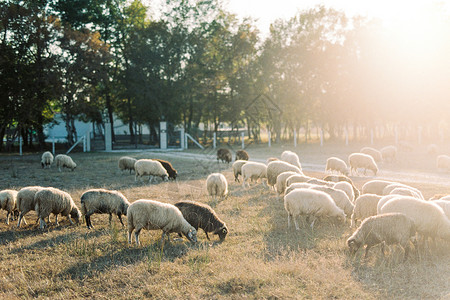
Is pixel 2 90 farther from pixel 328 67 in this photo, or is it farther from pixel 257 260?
pixel 328 67

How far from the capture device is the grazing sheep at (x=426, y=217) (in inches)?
240

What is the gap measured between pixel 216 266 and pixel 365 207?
149 inches

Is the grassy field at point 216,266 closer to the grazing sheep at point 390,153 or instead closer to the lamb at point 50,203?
the lamb at point 50,203

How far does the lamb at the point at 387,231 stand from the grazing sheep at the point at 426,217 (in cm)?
39

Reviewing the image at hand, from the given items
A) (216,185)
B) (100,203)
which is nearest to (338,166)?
(216,185)

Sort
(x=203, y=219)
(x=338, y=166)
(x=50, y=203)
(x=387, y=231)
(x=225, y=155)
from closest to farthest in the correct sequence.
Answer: (x=387, y=231) → (x=203, y=219) → (x=50, y=203) → (x=338, y=166) → (x=225, y=155)

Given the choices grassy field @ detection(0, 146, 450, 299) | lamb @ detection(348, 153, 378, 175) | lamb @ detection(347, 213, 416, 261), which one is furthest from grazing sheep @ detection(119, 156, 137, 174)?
lamb @ detection(347, 213, 416, 261)

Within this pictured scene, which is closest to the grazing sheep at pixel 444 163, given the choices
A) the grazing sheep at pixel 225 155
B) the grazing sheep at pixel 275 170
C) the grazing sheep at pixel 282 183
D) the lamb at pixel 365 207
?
the grazing sheep at pixel 275 170

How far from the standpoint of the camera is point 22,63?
28062 mm

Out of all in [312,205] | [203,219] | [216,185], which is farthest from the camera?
[216,185]

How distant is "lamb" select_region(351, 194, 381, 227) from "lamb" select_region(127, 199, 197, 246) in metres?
3.55

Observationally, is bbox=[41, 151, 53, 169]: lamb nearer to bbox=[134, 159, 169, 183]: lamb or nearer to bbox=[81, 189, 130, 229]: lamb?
bbox=[134, 159, 169, 183]: lamb

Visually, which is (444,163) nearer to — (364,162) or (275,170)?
(364,162)

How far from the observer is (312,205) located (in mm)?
7559
